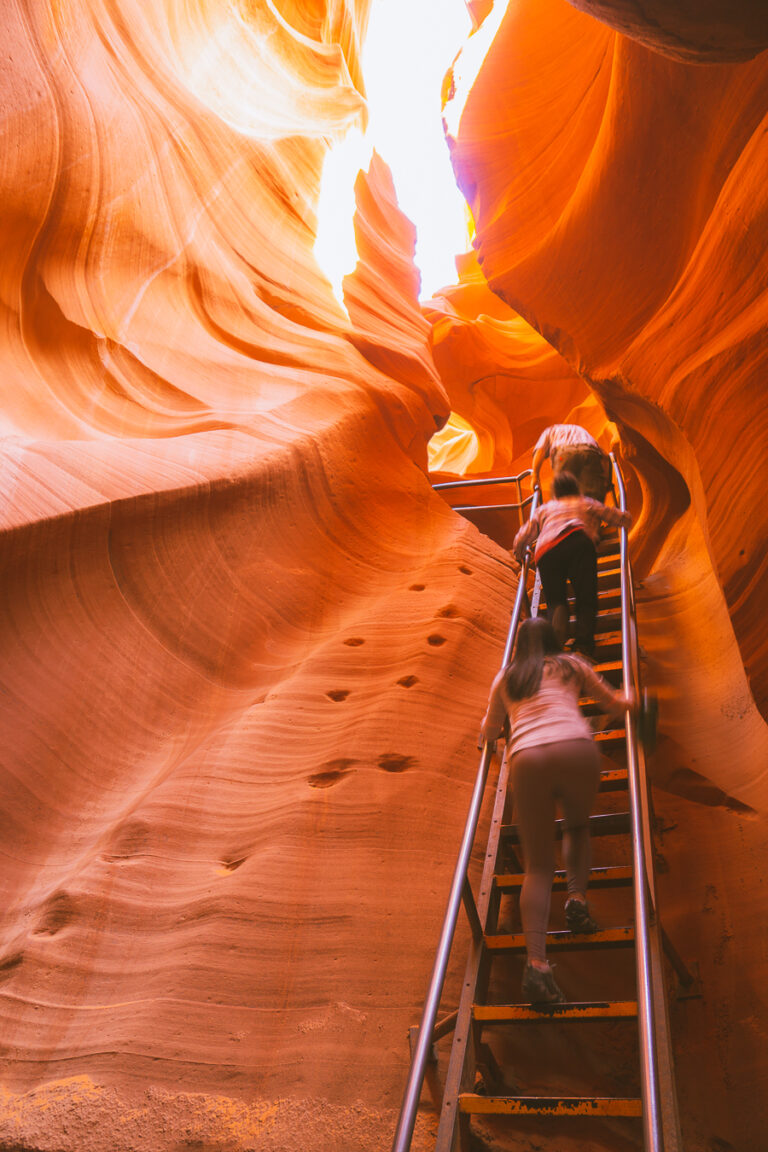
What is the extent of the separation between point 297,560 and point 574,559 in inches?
86.4

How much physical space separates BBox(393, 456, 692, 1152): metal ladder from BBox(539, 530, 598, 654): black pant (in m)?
0.61

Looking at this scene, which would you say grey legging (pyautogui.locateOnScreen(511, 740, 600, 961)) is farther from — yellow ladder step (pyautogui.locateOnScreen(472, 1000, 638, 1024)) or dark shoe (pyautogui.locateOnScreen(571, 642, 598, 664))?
dark shoe (pyautogui.locateOnScreen(571, 642, 598, 664))

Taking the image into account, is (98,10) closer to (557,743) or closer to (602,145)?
(602,145)

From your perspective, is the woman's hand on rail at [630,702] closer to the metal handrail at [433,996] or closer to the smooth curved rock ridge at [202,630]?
the metal handrail at [433,996]

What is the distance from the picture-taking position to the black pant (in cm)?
456

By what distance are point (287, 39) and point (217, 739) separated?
9.76 meters

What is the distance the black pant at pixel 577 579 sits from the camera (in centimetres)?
456

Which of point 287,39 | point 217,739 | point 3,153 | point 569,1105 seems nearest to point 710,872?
point 569,1105

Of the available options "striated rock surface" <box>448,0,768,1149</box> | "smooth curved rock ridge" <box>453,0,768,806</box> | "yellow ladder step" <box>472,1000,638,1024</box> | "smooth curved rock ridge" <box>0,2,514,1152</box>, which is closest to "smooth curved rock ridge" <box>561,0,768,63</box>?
"striated rock surface" <box>448,0,768,1149</box>

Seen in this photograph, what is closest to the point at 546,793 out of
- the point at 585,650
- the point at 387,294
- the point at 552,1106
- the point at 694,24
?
the point at 552,1106

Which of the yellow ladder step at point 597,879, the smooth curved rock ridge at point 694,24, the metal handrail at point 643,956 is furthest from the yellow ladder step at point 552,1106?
the smooth curved rock ridge at point 694,24

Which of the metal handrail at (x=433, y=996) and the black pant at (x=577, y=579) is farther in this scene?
the black pant at (x=577, y=579)

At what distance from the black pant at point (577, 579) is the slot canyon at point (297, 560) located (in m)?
0.78

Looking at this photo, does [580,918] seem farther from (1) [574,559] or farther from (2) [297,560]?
(2) [297,560]
